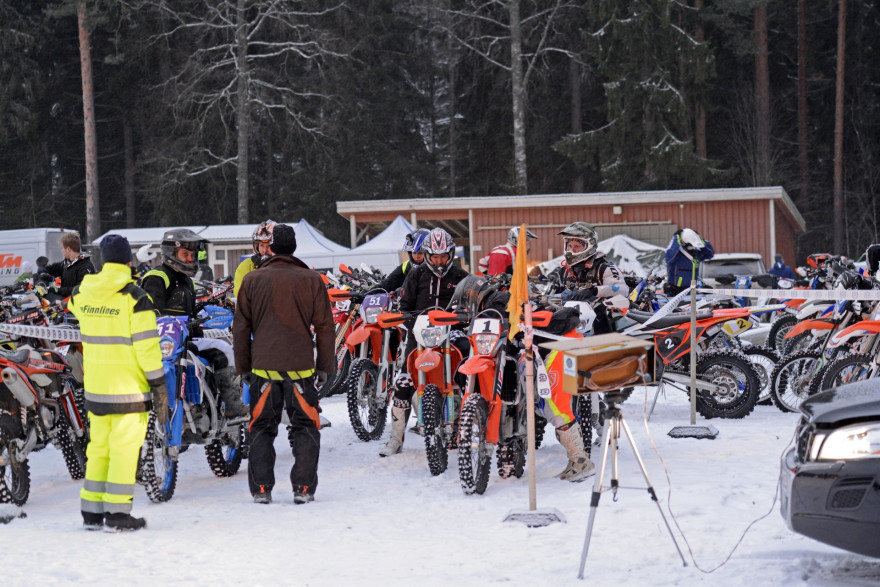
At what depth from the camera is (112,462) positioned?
6305 millimetres

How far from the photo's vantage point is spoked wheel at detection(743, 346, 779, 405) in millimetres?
10422

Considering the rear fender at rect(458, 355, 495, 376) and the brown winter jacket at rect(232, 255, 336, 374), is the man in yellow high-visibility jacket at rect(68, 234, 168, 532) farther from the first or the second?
the rear fender at rect(458, 355, 495, 376)

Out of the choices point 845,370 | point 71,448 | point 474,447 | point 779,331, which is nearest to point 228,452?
point 71,448

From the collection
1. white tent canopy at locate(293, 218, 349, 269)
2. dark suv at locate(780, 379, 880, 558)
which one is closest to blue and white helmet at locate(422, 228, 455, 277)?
dark suv at locate(780, 379, 880, 558)

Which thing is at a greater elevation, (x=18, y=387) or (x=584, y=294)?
(x=584, y=294)

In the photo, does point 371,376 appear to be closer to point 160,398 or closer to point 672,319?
point 672,319

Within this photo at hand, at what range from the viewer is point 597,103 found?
44.0 meters

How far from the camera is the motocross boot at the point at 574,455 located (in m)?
7.36

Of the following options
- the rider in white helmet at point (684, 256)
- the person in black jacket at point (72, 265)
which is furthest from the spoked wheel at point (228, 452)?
the rider in white helmet at point (684, 256)

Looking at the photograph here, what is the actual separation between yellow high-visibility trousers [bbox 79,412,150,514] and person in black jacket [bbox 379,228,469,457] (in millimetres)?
2646

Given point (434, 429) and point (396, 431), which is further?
point (396, 431)

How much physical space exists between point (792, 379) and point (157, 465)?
19.1 feet

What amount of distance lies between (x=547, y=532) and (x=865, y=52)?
1623 inches

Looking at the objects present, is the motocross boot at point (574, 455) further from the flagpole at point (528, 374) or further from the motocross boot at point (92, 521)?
the motocross boot at point (92, 521)
